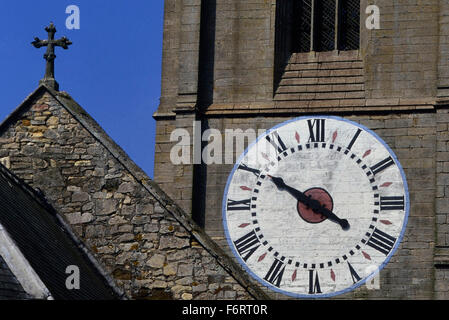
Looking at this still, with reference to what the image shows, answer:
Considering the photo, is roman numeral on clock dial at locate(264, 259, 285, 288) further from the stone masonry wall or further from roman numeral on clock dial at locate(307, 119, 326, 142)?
the stone masonry wall

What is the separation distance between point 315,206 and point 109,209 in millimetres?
11280

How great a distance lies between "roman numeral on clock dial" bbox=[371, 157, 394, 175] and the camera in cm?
2933

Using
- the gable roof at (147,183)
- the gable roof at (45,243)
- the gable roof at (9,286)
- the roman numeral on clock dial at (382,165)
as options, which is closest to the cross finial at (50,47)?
the gable roof at (147,183)

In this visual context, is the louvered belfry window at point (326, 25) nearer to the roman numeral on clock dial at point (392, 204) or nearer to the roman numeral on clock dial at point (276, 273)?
the roman numeral on clock dial at point (392, 204)

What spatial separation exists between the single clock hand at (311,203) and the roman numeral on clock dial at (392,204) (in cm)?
66

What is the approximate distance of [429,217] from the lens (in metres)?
28.9

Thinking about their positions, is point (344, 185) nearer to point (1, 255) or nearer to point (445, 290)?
point (445, 290)

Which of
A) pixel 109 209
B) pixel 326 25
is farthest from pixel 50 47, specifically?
pixel 326 25

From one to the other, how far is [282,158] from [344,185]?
122 cm

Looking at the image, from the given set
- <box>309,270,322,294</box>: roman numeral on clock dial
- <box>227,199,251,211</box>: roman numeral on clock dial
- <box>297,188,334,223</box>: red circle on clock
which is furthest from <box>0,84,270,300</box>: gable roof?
<box>227,199,251,211</box>: roman numeral on clock dial

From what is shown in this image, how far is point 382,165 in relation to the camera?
29.4 metres

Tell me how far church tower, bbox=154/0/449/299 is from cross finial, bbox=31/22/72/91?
31.8 ft

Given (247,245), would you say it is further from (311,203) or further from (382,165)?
(382,165)

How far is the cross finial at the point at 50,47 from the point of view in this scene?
19.2 m
